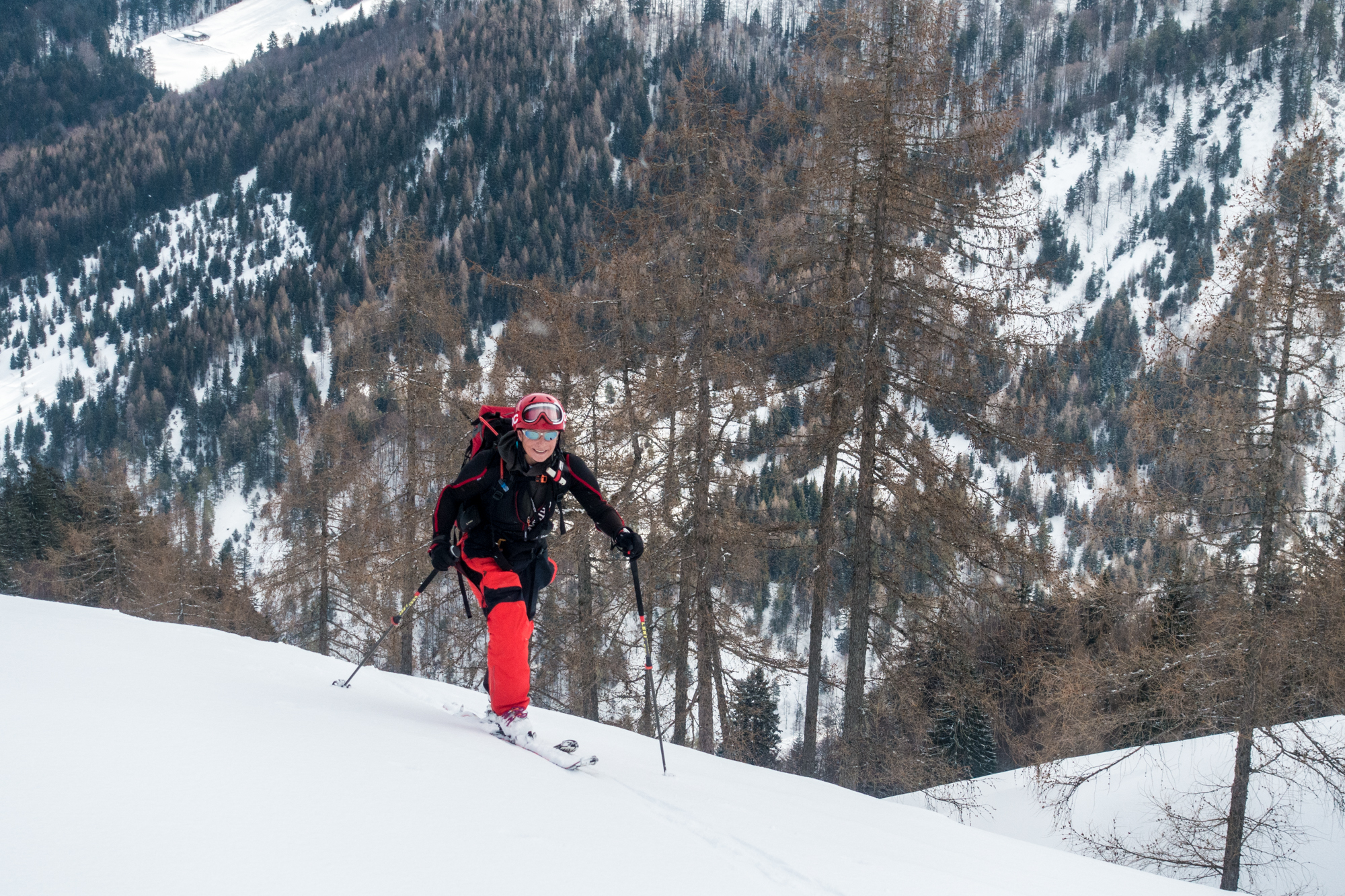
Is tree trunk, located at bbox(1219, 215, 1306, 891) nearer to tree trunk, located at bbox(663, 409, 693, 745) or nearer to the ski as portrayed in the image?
tree trunk, located at bbox(663, 409, 693, 745)

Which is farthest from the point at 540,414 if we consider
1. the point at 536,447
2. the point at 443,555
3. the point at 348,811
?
the point at 348,811

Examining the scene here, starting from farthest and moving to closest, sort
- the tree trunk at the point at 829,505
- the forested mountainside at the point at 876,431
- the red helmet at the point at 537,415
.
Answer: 1. the tree trunk at the point at 829,505
2. the forested mountainside at the point at 876,431
3. the red helmet at the point at 537,415

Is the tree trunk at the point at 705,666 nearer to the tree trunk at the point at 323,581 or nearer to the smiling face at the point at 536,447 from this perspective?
the smiling face at the point at 536,447

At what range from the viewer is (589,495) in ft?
15.9

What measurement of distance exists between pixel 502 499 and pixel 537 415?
1.86ft

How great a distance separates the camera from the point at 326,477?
1634 cm

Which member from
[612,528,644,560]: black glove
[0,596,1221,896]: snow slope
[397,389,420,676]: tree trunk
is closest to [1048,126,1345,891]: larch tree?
[0,596,1221,896]: snow slope

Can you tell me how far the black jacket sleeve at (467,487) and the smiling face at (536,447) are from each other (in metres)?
0.20

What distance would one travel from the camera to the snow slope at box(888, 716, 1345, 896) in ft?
38.2

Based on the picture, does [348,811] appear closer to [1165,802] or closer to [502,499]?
[502,499]

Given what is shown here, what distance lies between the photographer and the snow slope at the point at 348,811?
6.48ft

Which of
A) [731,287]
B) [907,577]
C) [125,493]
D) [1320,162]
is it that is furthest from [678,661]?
[125,493]

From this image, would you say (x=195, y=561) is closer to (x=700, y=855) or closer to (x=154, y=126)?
(x=700, y=855)

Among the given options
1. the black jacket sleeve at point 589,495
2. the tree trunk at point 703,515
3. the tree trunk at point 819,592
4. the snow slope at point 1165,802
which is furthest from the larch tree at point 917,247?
the black jacket sleeve at point 589,495
